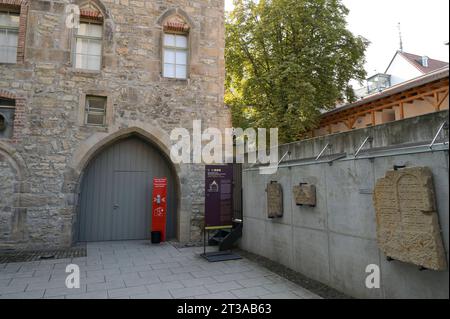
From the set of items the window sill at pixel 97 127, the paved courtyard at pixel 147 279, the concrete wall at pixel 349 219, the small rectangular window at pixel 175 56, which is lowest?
the paved courtyard at pixel 147 279

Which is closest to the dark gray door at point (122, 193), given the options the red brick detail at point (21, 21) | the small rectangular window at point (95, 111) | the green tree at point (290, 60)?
the small rectangular window at point (95, 111)

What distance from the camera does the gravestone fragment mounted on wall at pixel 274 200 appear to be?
5.99 m

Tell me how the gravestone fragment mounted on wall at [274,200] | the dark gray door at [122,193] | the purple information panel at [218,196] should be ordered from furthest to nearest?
the dark gray door at [122,193] < the purple information panel at [218,196] < the gravestone fragment mounted on wall at [274,200]

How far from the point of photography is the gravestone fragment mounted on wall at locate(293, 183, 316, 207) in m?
5.04

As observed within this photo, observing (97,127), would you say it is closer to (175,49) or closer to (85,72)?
(85,72)

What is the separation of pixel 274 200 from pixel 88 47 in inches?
262

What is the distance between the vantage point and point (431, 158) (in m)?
3.19

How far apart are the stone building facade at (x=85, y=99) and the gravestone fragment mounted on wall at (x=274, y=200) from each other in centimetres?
288

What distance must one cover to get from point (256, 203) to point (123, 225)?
4.13 metres

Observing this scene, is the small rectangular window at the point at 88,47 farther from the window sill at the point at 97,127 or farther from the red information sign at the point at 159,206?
the red information sign at the point at 159,206

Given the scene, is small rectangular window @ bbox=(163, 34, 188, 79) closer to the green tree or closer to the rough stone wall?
the green tree

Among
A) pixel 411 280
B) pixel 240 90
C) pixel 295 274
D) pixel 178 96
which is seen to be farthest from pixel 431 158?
pixel 240 90

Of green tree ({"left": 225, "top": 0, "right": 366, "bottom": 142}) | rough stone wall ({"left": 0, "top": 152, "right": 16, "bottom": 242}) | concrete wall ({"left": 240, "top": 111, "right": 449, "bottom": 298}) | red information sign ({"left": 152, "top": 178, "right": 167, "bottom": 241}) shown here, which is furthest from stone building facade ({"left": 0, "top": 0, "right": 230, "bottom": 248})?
green tree ({"left": 225, "top": 0, "right": 366, "bottom": 142})

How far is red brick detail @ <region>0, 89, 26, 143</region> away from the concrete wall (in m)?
6.26
